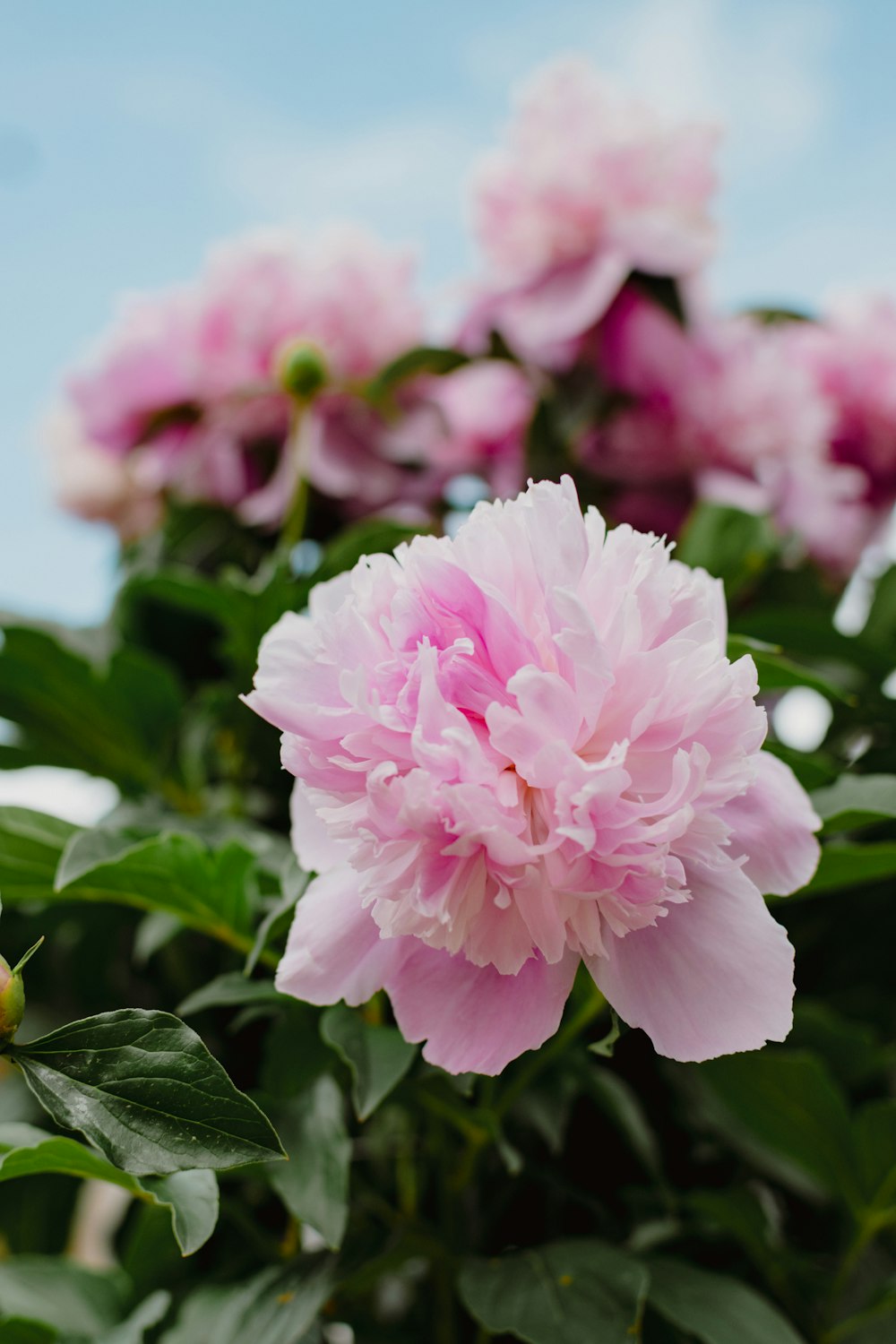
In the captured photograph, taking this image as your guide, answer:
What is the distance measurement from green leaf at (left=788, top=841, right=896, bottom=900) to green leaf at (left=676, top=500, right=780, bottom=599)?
207 mm

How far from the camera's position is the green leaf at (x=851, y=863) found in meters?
0.36

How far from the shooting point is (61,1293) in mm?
475

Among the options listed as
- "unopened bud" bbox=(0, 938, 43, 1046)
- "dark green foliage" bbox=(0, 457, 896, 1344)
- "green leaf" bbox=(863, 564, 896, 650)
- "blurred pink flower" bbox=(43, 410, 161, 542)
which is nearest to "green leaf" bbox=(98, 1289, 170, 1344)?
"dark green foliage" bbox=(0, 457, 896, 1344)

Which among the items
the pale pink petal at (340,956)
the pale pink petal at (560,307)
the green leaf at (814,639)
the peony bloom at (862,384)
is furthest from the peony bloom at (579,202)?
the pale pink petal at (340,956)

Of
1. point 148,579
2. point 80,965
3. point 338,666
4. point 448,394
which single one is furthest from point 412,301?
point 338,666

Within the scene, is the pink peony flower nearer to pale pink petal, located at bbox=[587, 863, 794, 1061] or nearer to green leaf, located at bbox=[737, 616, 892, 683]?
green leaf, located at bbox=[737, 616, 892, 683]

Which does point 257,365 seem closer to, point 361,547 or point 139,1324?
point 361,547

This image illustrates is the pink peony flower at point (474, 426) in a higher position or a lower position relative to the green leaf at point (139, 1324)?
higher

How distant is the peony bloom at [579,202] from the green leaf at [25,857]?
441 millimetres

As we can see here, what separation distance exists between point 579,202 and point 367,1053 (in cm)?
56

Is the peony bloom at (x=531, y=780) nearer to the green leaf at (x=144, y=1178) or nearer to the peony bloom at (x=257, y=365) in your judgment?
the green leaf at (x=144, y=1178)

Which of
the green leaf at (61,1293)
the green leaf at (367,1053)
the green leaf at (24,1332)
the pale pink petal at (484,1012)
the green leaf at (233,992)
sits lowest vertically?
the green leaf at (61,1293)

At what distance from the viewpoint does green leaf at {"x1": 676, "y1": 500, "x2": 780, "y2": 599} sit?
557 millimetres

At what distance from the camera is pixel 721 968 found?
26 centimetres
